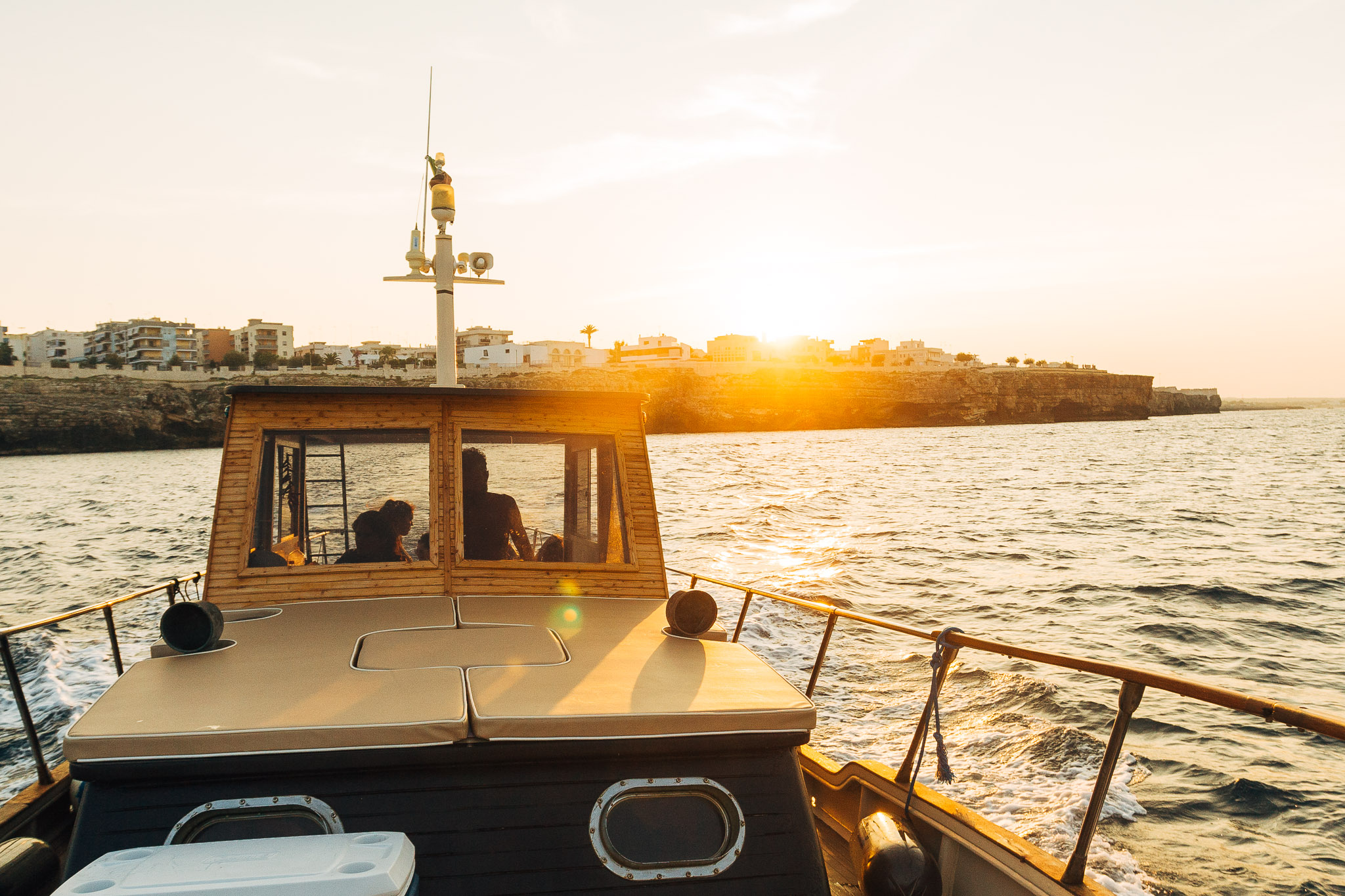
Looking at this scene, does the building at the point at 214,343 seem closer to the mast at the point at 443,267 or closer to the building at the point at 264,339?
the building at the point at 264,339

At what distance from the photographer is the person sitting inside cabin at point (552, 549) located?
17.9ft

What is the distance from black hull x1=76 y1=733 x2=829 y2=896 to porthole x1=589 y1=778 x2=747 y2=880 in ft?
0.10

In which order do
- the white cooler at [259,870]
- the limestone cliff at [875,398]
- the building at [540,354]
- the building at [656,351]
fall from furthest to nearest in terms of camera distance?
the building at [656,351], the building at [540,354], the limestone cliff at [875,398], the white cooler at [259,870]

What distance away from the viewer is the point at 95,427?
270ft

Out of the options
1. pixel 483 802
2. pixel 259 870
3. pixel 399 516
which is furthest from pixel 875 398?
pixel 259 870

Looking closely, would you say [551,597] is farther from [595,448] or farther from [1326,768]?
[1326,768]

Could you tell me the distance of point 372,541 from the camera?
518cm

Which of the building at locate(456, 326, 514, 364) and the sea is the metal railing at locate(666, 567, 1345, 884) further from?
the building at locate(456, 326, 514, 364)

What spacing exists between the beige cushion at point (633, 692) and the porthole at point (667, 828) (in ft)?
0.84

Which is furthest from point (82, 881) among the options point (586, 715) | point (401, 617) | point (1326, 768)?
point (1326, 768)

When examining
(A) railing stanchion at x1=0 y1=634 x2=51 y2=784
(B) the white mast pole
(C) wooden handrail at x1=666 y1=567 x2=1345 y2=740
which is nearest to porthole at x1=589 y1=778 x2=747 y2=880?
(C) wooden handrail at x1=666 y1=567 x2=1345 y2=740

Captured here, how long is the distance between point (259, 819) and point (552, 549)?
2.71 metres

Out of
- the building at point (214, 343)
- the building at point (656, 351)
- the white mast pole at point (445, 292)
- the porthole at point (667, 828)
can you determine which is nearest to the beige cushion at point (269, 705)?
the porthole at point (667, 828)

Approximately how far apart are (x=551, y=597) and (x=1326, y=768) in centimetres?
1003
